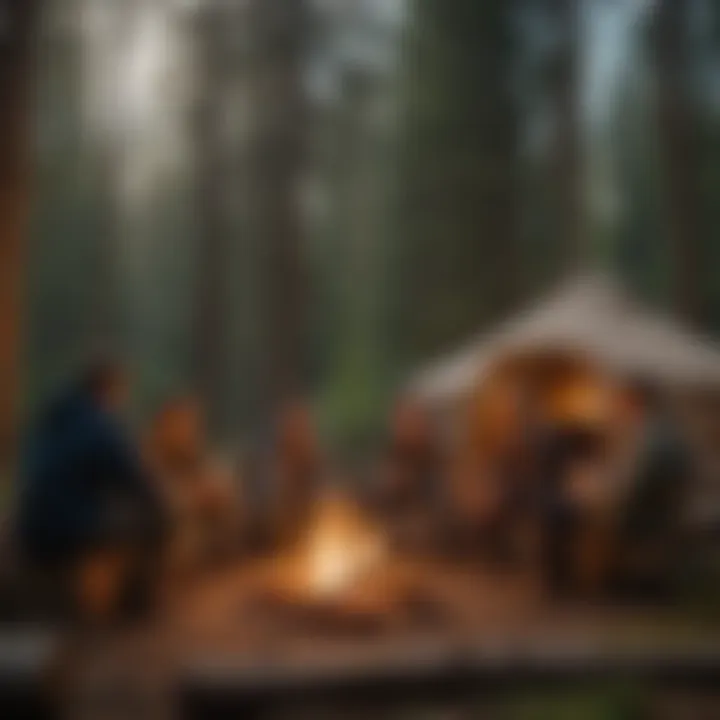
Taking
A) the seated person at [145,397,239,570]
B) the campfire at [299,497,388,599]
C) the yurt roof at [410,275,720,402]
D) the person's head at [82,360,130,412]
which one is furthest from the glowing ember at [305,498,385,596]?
the person's head at [82,360,130,412]

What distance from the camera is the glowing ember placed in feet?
19.3

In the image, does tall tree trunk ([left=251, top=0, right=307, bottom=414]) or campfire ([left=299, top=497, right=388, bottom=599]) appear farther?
tall tree trunk ([left=251, top=0, right=307, bottom=414])

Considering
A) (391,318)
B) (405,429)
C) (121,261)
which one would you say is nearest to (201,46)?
(121,261)

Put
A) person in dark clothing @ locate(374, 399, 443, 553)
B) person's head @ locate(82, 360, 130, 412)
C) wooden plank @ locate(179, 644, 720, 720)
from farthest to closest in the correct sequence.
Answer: person's head @ locate(82, 360, 130, 412) → person in dark clothing @ locate(374, 399, 443, 553) → wooden plank @ locate(179, 644, 720, 720)

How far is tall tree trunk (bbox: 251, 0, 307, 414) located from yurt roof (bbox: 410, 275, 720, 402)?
0.56 meters

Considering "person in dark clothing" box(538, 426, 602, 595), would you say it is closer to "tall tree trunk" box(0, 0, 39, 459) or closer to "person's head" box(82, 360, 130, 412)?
"person's head" box(82, 360, 130, 412)

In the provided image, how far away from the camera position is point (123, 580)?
5.84 meters

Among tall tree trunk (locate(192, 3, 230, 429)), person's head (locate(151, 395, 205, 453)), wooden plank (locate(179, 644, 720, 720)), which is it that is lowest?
wooden plank (locate(179, 644, 720, 720))

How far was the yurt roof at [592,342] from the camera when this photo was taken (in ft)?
19.3

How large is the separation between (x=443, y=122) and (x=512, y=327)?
2.66ft

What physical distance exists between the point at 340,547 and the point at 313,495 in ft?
0.69

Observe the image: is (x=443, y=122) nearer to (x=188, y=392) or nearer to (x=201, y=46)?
(x=201, y=46)

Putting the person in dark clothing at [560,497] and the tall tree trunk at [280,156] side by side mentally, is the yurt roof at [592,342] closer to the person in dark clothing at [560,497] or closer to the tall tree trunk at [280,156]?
the person in dark clothing at [560,497]

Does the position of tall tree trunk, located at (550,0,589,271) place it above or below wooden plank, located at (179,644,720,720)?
above
